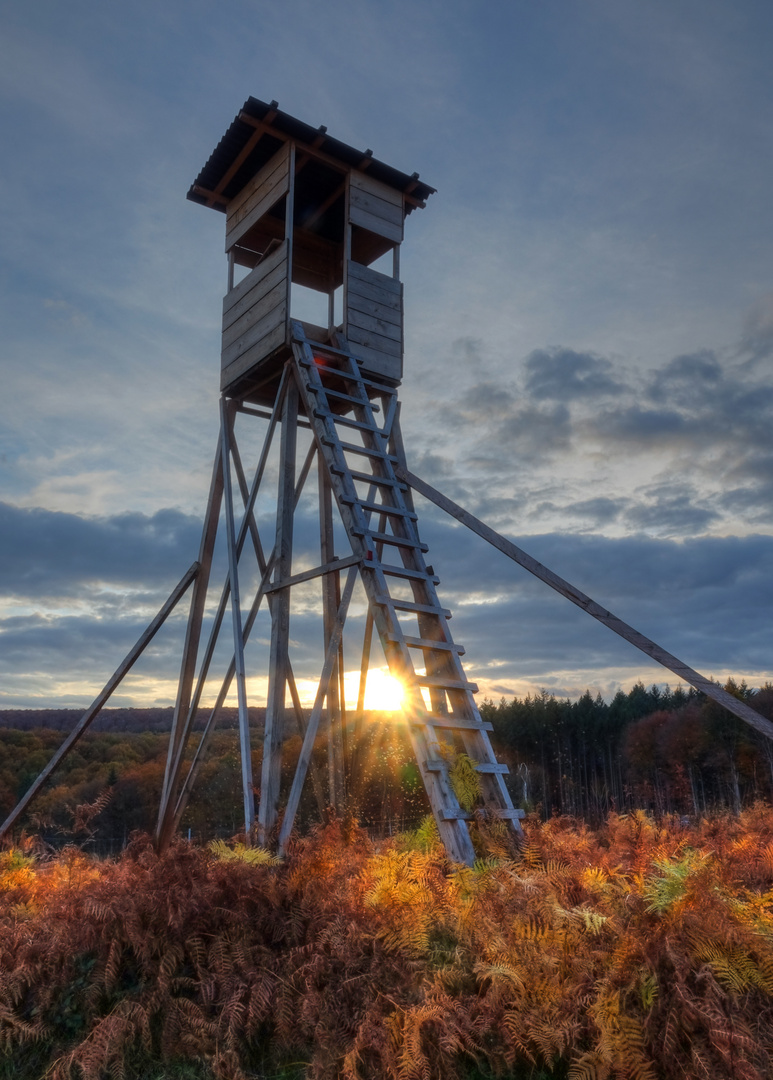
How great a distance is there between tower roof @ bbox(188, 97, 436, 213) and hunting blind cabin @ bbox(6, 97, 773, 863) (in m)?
0.02

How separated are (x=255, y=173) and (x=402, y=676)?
8737mm

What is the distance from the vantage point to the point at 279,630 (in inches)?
404

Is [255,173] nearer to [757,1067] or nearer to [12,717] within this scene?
[757,1067]

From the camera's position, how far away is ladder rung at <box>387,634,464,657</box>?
8.30 meters

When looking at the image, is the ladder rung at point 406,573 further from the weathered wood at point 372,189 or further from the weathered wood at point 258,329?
the weathered wood at point 372,189

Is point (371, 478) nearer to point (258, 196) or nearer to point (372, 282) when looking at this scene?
point (372, 282)

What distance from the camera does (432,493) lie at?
987 cm

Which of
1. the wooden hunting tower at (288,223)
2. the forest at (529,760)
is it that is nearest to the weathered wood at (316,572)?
the wooden hunting tower at (288,223)

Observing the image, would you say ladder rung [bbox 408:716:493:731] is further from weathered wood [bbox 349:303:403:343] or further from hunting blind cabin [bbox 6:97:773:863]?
weathered wood [bbox 349:303:403:343]

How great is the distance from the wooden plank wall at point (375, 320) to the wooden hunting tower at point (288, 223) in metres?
0.02

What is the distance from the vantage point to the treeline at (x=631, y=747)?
4500cm

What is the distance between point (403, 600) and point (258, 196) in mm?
7212

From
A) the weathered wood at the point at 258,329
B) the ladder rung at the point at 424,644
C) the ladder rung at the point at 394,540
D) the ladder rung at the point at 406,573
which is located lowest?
the ladder rung at the point at 424,644

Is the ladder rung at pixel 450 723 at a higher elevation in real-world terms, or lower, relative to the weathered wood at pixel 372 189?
lower
